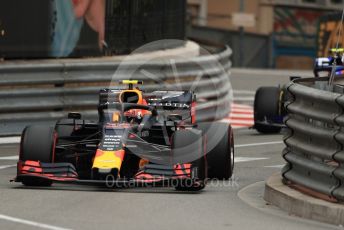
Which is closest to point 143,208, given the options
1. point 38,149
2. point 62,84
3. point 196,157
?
point 196,157

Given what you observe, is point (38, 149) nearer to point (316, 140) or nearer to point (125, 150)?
point (125, 150)

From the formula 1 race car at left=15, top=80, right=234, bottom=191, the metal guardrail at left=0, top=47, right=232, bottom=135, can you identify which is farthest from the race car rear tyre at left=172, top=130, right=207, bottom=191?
the metal guardrail at left=0, top=47, right=232, bottom=135

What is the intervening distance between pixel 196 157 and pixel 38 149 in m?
1.64

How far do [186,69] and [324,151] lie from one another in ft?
35.2

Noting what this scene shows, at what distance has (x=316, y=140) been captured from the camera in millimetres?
10289

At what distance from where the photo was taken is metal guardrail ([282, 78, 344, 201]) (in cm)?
970

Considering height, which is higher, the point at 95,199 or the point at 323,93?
the point at 323,93

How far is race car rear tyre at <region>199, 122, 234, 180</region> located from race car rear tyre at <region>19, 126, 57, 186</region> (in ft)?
5.52

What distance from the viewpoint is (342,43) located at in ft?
100

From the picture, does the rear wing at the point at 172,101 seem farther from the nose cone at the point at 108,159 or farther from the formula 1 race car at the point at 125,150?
the nose cone at the point at 108,159

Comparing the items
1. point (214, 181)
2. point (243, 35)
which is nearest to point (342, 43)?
point (214, 181)

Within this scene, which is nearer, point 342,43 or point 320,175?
point 320,175

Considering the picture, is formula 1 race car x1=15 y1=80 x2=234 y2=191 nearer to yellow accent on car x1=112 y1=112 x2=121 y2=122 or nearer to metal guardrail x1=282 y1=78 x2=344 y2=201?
yellow accent on car x1=112 y1=112 x2=121 y2=122

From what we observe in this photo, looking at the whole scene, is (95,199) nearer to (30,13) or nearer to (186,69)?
(30,13)
